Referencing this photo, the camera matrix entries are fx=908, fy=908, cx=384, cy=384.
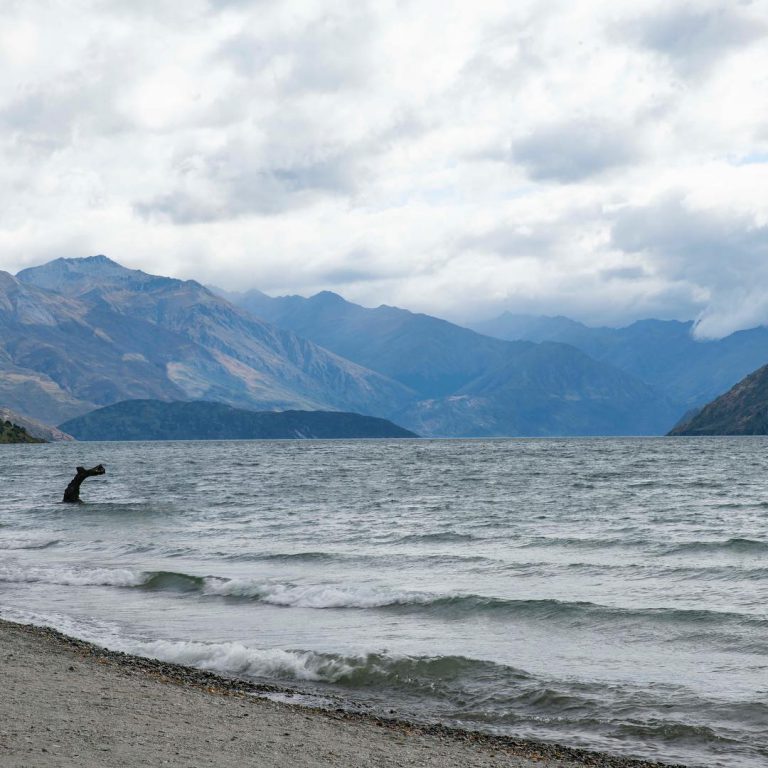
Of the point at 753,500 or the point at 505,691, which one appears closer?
the point at 505,691

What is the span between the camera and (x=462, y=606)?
90.5ft

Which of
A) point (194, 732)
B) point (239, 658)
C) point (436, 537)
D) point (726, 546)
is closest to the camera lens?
point (194, 732)

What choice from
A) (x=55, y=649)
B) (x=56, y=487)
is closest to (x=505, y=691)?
(x=55, y=649)

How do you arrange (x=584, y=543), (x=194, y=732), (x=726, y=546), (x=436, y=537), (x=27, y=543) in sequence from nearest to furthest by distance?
(x=194, y=732)
(x=726, y=546)
(x=584, y=543)
(x=436, y=537)
(x=27, y=543)

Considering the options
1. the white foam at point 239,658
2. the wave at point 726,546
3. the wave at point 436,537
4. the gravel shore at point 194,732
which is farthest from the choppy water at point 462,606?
the gravel shore at point 194,732

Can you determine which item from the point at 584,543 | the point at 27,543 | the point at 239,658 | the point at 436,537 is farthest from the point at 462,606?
the point at 27,543

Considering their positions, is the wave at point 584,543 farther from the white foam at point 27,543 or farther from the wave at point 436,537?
the white foam at point 27,543

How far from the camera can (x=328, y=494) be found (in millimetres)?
79688

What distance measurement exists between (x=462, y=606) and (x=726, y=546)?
58.5 feet

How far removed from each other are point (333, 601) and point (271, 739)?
1487 cm

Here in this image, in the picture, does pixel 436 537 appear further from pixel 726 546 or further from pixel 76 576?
pixel 76 576

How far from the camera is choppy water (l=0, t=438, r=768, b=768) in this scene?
18.4 metres

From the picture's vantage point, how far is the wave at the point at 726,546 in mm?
38781

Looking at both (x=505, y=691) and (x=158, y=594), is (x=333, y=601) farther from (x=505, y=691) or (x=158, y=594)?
(x=505, y=691)
